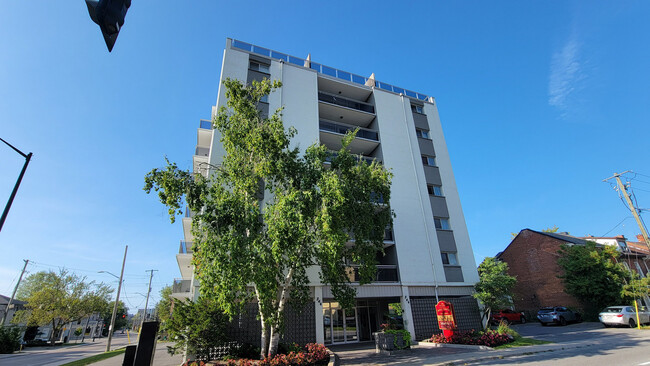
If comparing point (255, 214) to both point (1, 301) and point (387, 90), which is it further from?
point (1, 301)

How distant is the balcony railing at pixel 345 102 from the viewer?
24828 millimetres

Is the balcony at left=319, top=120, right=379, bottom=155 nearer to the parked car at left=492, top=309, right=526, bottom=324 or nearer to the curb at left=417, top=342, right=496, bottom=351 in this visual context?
the curb at left=417, top=342, right=496, bottom=351

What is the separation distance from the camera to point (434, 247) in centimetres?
2044

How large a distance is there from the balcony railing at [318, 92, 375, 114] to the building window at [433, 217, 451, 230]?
10337 mm

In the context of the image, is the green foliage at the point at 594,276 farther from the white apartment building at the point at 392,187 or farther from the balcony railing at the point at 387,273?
the balcony railing at the point at 387,273

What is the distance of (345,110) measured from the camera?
24062 mm

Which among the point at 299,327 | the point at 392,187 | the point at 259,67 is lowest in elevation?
the point at 299,327

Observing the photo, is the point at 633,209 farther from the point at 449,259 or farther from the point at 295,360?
the point at 295,360

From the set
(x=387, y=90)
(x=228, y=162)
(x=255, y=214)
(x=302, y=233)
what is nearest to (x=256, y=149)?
(x=228, y=162)

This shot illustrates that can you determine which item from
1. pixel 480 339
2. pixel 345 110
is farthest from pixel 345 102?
pixel 480 339

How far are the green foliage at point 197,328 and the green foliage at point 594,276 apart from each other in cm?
2828

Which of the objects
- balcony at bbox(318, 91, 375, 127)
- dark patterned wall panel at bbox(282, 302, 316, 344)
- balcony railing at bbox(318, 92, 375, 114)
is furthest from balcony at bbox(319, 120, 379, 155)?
dark patterned wall panel at bbox(282, 302, 316, 344)

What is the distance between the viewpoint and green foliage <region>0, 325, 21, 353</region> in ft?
79.0

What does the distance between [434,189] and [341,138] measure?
8521 mm
